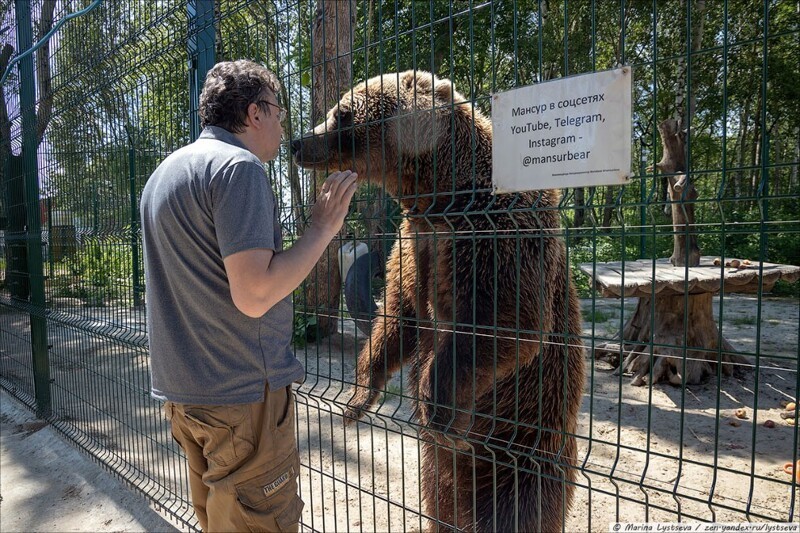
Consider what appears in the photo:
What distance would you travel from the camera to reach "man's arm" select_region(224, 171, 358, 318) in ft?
6.17

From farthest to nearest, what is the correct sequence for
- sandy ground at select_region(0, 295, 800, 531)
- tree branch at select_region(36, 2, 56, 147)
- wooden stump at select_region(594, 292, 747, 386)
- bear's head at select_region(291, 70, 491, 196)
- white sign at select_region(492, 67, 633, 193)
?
wooden stump at select_region(594, 292, 747, 386), tree branch at select_region(36, 2, 56, 147), sandy ground at select_region(0, 295, 800, 531), bear's head at select_region(291, 70, 491, 196), white sign at select_region(492, 67, 633, 193)

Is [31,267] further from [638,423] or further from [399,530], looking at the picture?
[638,423]

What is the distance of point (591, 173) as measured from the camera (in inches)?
67.8

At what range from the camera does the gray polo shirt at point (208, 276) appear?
1.91 metres

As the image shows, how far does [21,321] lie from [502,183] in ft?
23.1

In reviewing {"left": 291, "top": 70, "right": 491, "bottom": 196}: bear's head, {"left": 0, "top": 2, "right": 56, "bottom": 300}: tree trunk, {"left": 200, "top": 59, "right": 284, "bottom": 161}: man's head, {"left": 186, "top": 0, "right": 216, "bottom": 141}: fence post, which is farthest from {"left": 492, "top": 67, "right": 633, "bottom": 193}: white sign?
{"left": 0, "top": 2, "right": 56, "bottom": 300}: tree trunk

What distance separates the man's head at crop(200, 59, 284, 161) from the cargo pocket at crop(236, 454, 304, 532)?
4.48 feet

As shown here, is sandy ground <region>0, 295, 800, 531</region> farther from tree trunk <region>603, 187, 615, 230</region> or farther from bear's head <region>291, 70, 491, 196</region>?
tree trunk <region>603, 187, 615, 230</region>

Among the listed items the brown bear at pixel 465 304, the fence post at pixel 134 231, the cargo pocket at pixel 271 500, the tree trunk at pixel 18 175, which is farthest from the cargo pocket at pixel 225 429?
the tree trunk at pixel 18 175

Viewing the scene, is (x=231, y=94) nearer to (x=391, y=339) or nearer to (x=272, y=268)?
(x=272, y=268)

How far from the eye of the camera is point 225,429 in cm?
215

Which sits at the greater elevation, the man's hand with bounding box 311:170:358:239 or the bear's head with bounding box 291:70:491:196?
the bear's head with bounding box 291:70:491:196

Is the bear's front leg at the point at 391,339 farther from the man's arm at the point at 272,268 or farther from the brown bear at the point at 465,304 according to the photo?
the man's arm at the point at 272,268

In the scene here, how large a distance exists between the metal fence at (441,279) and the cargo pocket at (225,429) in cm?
49
